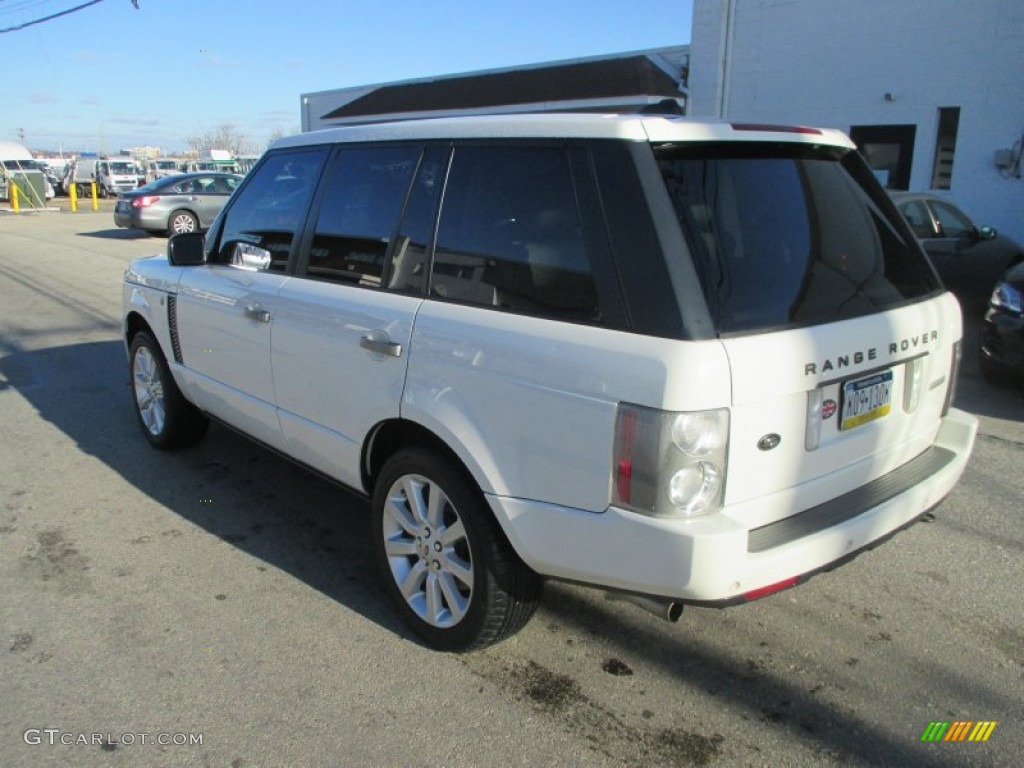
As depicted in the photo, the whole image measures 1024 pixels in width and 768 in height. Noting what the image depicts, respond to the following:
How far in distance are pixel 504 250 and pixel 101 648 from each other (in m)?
2.14

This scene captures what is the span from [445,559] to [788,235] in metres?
1.65

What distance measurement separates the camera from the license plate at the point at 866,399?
8.48 feet

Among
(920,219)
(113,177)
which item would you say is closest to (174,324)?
(920,219)

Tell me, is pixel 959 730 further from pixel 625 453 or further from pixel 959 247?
pixel 959 247

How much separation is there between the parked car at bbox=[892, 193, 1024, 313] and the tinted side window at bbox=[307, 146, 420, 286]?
6454mm

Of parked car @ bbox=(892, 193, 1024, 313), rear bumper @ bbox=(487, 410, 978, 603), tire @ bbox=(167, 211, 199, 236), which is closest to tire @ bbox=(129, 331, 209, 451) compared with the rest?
rear bumper @ bbox=(487, 410, 978, 603)

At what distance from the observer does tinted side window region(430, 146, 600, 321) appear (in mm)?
2518

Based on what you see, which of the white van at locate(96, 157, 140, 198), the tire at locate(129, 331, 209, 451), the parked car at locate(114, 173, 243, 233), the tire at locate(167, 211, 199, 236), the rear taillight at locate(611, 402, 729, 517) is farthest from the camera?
the white van at locate(96, 157, 140, 198)

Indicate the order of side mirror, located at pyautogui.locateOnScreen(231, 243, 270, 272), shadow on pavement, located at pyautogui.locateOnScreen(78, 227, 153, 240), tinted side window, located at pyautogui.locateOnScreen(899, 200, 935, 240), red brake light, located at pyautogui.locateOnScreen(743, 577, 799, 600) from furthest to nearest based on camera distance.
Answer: shadow on pavement, located at pyautogui.locateOnScreen(78, 227, 153, 240)
tinted side window, located at pyautogui.locateOnScreen(899, 200, 935, 240)
side mirror, located at pyautogui.locateOnScreen(231, 243, 270, 272)
red brake light, located at pyautogui.locateOnScreen(743, 577, 799, 600)

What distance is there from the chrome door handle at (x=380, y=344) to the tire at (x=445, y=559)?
1.24ft

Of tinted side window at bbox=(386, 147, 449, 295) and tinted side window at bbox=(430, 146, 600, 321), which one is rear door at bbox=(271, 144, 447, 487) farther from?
tinted side window at bbox=(430, 146, 600, 321)

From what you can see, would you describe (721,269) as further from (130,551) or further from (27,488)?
(27,488)

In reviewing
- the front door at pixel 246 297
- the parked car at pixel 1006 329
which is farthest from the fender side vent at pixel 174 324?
the parked car at pixel 1006 329

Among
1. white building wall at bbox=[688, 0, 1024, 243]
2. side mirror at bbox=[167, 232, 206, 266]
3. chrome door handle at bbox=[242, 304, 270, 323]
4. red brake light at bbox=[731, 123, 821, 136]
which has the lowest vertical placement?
chrome door handle at bbox=[242, 304, 270, 323]
